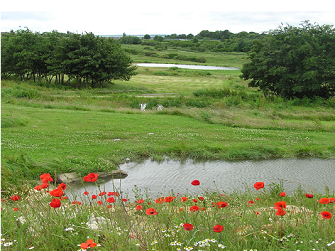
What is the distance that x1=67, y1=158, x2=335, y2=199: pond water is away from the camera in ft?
32.1

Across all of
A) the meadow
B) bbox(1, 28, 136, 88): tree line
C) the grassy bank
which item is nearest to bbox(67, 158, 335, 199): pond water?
the meadow

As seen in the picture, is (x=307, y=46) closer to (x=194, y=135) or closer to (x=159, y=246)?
(x=194, y=135)

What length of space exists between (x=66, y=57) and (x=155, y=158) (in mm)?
29841

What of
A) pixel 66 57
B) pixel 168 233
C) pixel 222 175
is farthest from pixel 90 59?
pixel 168 233

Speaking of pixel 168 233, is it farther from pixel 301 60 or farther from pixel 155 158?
pixel 301 60

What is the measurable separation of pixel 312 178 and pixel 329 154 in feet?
11.3

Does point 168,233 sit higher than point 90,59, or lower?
lower

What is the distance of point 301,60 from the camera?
99.0 ft

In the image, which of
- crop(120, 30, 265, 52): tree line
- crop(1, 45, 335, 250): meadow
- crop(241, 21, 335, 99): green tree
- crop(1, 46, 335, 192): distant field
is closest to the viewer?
crop(1, 45, 335, 250): meadow

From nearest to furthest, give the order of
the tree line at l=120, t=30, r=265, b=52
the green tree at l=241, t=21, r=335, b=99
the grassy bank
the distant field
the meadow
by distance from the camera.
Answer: the grassy bank → the meadow → the distant field → the green tree at l=241, t=21, r=335, b=99 → the tree line at l=120, t=30, r=265, b=52

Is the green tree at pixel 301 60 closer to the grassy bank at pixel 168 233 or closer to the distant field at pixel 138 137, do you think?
the distant field at pixel 138 137

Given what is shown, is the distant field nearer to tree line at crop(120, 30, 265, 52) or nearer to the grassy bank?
the grassy bank

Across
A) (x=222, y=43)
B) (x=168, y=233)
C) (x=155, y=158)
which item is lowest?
(x=155, y=158)

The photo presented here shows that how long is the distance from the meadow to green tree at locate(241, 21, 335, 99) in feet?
16.5
